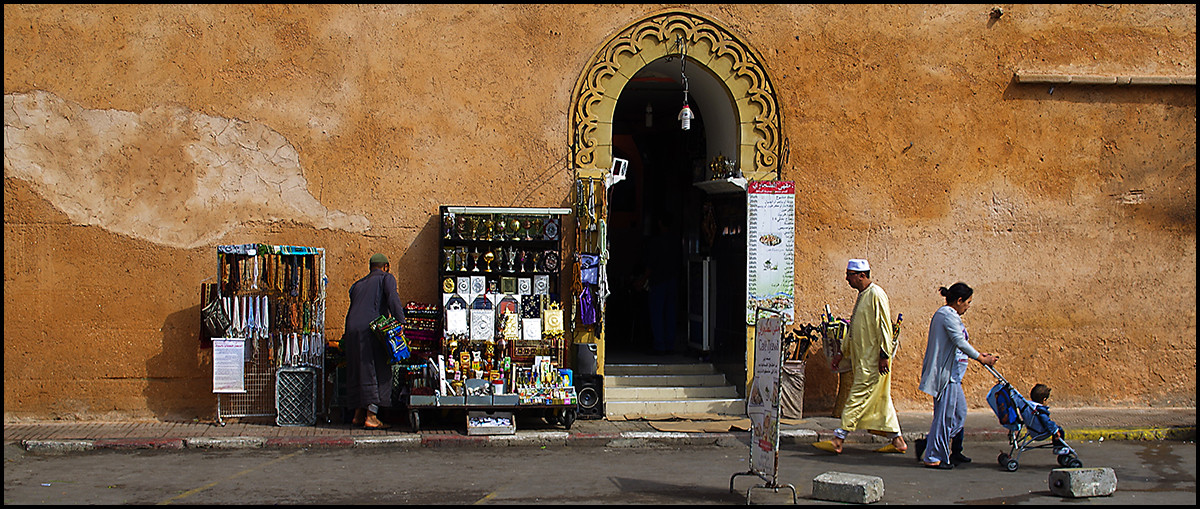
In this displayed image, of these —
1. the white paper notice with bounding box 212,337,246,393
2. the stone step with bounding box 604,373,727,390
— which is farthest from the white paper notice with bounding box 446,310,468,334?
the white paper notice with bounding box 212,337,246,393

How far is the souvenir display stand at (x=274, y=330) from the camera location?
33.2ft

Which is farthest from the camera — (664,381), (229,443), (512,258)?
(664,381)

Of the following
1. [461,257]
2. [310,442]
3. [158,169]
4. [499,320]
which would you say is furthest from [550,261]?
[158,169]

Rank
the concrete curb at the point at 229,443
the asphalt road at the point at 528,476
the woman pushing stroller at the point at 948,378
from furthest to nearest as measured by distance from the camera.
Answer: the concrete curb at the point at 229,443
the woman pushing stroller at the point at 948,378
the asphalt road at the point at 528,476

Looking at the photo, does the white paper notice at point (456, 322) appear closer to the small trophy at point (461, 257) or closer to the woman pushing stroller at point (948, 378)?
the small trophy at point (461, 257)

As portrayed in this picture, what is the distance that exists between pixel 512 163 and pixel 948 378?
4751mm

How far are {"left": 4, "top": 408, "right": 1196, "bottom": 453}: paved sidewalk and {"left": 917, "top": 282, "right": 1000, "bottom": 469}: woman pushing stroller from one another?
1282 mm

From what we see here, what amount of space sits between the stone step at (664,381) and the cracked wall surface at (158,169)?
3.21 metres

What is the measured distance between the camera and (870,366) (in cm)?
936

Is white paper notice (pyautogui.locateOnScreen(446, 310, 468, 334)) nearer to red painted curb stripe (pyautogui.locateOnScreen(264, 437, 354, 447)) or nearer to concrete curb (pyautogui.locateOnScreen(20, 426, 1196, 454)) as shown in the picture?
concrete curb (pyautogui.locateOnScreen(20, 426, 1196, 454))

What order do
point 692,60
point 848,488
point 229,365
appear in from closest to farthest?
point 848,488
point 229,365
point 692,60

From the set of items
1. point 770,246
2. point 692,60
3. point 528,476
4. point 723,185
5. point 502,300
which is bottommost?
point 528,476

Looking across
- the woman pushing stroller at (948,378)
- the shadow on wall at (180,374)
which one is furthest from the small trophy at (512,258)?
the woman pushing stroller at (948,378)

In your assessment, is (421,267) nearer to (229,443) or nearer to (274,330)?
(274,330)
